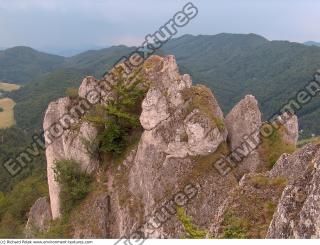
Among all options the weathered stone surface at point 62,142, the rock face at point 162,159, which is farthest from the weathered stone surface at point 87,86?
the weathered stone surface at point 62,142

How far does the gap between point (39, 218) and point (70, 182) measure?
9194mm

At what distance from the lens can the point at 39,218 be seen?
4425 centimetres

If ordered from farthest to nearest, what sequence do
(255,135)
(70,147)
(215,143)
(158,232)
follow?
(70,147)
(255,135)
(215,143)
(158,232)

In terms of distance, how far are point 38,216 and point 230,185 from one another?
2103 cm

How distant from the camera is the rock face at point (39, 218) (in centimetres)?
4179

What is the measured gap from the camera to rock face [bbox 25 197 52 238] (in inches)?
1645

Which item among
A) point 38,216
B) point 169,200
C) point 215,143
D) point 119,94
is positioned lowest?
point 38,216

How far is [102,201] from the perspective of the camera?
35.6 m

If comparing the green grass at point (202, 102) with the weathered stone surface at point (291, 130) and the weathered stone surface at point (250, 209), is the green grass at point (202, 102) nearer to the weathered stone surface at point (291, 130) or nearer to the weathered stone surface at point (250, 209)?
the weathered stone surface at point (291, 130)

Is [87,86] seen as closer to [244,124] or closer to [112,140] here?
[112,140]

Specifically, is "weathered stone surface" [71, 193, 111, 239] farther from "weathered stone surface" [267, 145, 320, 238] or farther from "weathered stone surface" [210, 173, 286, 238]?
"weathered stone surface" [267, 145, 320, 238]

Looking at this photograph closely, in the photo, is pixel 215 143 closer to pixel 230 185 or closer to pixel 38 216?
pixel 230 185

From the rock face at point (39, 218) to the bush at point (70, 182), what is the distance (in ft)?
16.6

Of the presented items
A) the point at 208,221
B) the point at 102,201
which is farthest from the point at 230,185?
the point at 102,201
